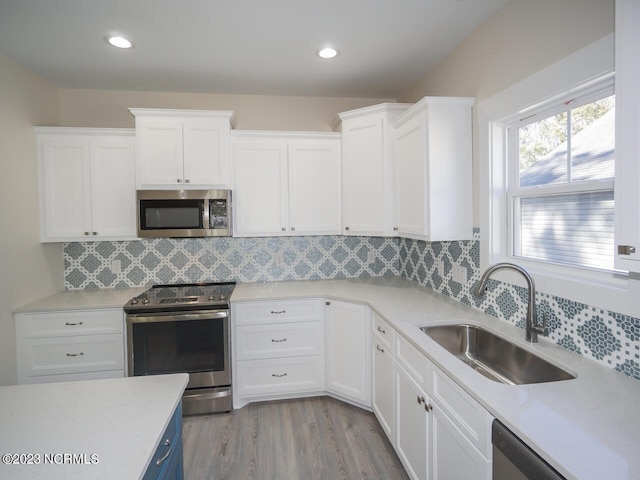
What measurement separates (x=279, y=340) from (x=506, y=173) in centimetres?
197

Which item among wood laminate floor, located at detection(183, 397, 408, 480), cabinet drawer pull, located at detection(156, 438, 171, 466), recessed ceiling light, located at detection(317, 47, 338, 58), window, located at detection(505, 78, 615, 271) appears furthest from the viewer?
recessed ceiling light, located at detection(317, 47, 338, 58)

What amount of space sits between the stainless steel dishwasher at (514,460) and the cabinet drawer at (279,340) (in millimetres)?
1763

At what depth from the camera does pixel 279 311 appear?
271cm

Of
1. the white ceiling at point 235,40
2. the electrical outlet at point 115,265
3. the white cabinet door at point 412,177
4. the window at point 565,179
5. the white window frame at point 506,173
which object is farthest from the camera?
the electrical outlet at point 115,265

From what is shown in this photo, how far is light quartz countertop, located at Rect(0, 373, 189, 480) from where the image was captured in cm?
81

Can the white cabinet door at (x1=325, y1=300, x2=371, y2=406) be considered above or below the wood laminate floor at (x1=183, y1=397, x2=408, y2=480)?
above

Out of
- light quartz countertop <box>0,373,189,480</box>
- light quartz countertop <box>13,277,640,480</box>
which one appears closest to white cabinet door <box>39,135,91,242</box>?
light quartz countertop <box>0,373,189,480</box>

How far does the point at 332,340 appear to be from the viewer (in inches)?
108

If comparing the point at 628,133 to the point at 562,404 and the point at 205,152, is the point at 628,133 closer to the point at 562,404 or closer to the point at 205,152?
the point at 562,404

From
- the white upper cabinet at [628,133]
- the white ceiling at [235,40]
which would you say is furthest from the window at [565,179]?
the white ceiling at [235,40]

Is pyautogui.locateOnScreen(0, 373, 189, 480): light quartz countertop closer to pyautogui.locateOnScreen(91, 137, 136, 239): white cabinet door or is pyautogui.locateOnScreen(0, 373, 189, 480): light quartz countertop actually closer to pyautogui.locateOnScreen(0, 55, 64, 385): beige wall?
pyautogui.locateOnScreen(0, 55, 64, 385): beige wall

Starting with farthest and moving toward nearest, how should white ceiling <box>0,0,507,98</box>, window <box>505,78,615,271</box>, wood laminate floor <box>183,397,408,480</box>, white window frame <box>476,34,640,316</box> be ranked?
wood laminate floor <box>183,397,408,480</box>
white ceiling <box>0,0,507,98</box>
window <box>505,78,615,271</box>
white window frame <box>476,34,640,316</box>

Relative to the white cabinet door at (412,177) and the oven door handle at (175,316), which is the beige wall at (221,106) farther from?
the oven door handle at (175,316)

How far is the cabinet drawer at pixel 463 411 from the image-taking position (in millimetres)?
1149
